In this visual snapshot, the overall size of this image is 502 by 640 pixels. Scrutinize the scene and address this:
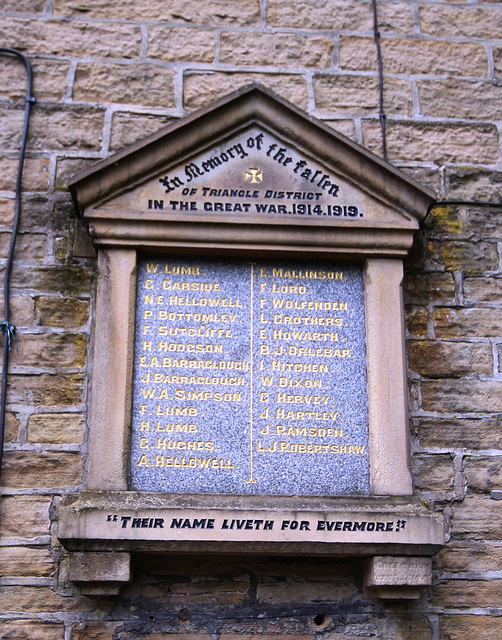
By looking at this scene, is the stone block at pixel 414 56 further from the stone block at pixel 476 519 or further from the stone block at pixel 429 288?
the stone block at pixel 476 519

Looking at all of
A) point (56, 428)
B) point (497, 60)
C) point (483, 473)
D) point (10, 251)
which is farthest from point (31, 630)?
point (497, 60)

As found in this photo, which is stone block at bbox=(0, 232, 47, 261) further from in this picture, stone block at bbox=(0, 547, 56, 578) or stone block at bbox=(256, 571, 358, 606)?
stone block at bbox=(256, 571, 358, 606)

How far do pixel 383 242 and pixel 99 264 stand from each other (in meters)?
1.38

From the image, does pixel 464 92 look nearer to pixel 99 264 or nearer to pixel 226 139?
pixel 226 139

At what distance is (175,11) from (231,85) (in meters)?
0.55

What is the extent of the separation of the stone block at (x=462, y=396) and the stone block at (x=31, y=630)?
1.95m

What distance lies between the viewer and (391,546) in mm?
3527

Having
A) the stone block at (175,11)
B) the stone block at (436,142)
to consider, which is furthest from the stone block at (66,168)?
the stone block at (436,142)

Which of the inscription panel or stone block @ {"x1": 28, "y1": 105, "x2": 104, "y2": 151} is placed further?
stone block @ {"x1": 28, "y1": 105, "x2": 104, "y2": 151}

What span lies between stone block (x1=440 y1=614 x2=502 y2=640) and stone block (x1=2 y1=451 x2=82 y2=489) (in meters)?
1.77

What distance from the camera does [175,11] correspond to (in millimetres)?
4500

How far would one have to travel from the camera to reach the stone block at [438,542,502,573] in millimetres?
3740

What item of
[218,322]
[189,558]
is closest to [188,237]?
[218,322]

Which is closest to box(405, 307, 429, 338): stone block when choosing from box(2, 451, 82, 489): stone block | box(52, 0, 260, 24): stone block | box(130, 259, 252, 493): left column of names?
box(130, 259, 252, 493): left column of names
